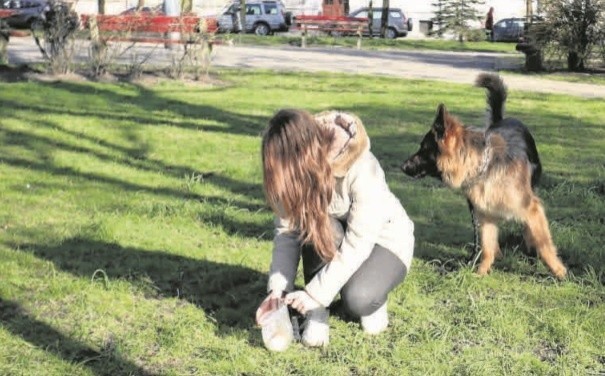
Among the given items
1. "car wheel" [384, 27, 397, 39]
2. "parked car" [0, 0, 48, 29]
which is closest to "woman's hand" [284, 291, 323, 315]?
"parked car" [0, 0, 48, 29]

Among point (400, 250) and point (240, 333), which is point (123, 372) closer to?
point (240, 333)

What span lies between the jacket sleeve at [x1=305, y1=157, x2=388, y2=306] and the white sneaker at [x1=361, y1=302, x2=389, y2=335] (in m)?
0.33

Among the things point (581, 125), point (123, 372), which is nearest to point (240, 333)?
point (123, 372)

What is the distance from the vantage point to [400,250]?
3846mm

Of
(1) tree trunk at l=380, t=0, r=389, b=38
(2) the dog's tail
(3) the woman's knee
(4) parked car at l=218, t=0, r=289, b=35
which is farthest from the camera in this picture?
(4) parked car at l=218, t=0, r=289, b=35

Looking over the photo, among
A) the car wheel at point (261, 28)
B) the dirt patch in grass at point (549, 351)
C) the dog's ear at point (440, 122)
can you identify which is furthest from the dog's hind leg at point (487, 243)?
the car wheel at point (261, 28)

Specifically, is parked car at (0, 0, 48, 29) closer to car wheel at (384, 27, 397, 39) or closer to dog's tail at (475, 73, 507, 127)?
car wheel at (384, 27, 397, 39)

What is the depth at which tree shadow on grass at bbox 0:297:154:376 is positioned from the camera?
340cm

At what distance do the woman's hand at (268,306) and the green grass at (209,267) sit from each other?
0.73 ft

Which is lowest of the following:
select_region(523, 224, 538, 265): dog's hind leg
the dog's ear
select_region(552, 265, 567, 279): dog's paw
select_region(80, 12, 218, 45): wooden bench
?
select_region(552, 265, 567, 279): dog's paw

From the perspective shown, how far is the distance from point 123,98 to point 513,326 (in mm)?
8677

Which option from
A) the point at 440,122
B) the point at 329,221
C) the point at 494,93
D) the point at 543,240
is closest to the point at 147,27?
the point at 494,93

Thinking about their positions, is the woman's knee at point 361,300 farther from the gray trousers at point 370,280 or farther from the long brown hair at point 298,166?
the long brown hair at point 298,166

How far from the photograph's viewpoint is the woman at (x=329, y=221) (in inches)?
129
